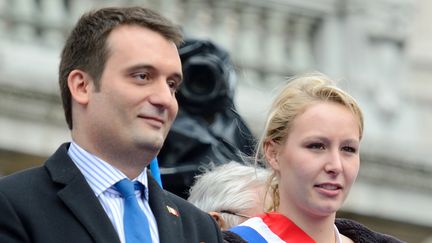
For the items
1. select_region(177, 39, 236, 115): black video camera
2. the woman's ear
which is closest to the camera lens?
select_region(177, 39, 236, 115): black video camera

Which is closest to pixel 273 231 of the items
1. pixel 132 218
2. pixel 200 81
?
pixel 132 218

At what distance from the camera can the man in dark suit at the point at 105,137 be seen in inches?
203

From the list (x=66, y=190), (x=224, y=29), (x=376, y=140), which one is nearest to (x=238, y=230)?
(x=66, y=190)

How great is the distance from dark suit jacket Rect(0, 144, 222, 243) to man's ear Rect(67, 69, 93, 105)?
0.48 ft

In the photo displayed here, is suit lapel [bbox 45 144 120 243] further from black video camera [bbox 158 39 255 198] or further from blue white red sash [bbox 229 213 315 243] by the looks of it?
black video camera [bbox 158 39 255 198]

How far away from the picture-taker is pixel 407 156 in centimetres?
1554

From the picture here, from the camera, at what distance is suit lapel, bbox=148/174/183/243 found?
207 inches

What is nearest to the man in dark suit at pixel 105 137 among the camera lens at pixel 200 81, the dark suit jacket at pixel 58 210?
the dark suit jacket at pixel 58 210

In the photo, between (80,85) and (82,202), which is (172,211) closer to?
(82,202)

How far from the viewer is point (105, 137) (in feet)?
17.1

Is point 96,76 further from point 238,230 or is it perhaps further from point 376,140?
point 376,140

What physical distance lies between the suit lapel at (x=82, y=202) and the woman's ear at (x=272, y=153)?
806 millimetres

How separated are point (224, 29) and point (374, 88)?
165cm

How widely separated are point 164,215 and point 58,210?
28 cm
